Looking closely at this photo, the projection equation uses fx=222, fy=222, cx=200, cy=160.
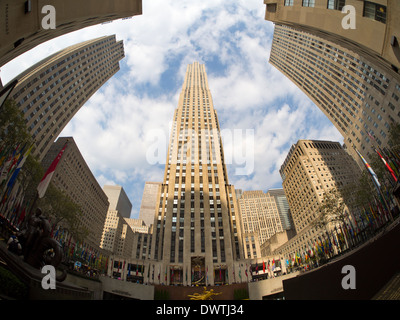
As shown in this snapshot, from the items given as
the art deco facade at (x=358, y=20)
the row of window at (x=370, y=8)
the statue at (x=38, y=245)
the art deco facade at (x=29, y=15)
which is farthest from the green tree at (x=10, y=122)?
the row of window at (x=370, y=8)

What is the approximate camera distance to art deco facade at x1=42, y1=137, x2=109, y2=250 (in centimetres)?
8175

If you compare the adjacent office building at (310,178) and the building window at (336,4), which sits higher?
the adjacent office building at (310,178)

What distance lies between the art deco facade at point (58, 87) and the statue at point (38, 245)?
44.2m

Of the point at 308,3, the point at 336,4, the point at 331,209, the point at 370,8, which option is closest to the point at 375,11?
the point at 370,8

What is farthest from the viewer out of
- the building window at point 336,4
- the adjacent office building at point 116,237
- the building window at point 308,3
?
the adjacent office building at point 116,237

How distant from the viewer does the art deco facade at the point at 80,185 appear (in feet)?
268

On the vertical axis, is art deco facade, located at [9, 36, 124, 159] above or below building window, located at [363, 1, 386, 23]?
above

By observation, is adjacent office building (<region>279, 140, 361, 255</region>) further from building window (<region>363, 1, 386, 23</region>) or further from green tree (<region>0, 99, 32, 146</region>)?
green tree (<region>0, 99, 32, 146</region>)

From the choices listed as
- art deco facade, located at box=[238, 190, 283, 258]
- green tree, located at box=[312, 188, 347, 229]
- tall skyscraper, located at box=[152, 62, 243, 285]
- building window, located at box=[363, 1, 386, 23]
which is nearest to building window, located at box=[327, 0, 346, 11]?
building window, located at box=[363, 1, 386, 23]

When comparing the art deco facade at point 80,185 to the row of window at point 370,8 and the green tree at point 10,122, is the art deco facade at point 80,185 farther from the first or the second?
the row of window at point 370,8

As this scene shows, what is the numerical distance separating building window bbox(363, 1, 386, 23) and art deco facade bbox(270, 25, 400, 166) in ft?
119

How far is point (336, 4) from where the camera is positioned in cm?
2284

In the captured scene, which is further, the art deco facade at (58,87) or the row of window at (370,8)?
the art deco facade at (58,87)

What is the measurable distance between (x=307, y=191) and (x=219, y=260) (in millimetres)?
56790
